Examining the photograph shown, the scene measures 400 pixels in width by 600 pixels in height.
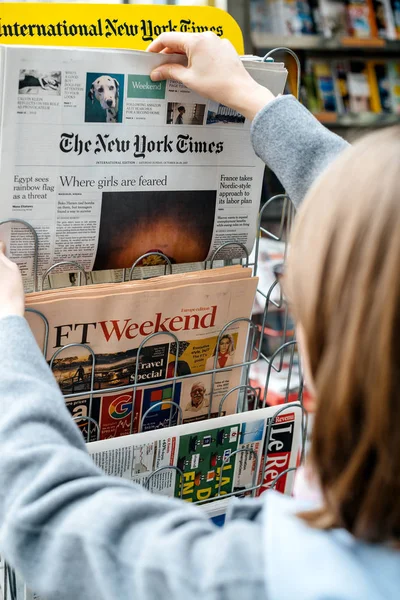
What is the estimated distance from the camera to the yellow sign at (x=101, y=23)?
675mm

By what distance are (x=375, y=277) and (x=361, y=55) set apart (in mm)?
2560

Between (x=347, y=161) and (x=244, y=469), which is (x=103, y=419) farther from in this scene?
(x=347, y=161)

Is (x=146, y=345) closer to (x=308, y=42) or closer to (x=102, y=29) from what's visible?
(x=102, y=29)

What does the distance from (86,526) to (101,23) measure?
20.0 inches

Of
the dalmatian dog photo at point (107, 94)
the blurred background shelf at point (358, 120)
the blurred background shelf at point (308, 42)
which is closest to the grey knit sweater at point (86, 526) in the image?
the dalmatian dog photo at point (107, 94)

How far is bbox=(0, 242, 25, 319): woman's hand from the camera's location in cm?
62

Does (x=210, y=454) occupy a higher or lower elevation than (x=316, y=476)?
lower

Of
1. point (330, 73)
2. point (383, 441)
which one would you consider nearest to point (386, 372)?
point (383, 441)

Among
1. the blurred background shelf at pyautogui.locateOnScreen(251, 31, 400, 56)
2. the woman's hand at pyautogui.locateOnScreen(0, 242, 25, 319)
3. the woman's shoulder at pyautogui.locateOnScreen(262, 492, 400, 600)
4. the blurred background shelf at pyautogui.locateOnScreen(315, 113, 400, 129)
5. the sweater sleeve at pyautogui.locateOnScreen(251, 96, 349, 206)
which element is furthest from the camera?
the blurred background shelf at pyautogui.locateOnScreen(315, 113, 400, 129)

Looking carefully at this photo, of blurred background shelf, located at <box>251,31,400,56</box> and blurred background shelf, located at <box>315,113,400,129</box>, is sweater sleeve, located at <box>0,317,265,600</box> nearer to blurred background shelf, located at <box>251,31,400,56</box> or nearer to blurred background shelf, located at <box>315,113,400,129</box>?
blurred background shelf, located at <box>251,31,400,56</box>

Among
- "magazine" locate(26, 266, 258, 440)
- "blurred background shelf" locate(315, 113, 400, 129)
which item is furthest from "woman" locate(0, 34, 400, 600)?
"blurred background shelf" locate(315, 113, 400, 129)

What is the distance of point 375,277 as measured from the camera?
1.32 ft

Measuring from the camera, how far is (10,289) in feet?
2.10

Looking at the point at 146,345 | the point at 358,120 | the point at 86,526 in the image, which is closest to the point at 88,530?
the point at 86,526
